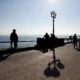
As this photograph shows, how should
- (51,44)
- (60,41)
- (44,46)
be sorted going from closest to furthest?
(44,46)
(51,44)
(60,41)

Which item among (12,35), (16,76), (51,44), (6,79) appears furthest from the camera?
(51,44)

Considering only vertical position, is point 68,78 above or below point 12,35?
below

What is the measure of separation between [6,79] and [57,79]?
188 cm

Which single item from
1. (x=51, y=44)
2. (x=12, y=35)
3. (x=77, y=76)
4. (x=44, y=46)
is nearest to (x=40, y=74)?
(x=77, y=76)

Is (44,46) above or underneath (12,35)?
underneath

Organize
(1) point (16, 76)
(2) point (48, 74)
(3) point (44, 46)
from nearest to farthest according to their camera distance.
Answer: (1) point (16, 76)
(2) point (48, 74)
(3) point (44, 46)

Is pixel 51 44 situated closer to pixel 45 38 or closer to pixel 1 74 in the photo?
pixel 45 38

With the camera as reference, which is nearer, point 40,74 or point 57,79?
point 57,79

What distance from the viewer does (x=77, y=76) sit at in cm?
741

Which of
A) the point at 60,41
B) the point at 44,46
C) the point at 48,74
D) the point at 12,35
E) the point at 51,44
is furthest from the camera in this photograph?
the point at 60,41

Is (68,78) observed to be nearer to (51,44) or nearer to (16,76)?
(16,76)

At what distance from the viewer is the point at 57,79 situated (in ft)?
22.8

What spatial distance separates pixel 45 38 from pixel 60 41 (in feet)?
16.7

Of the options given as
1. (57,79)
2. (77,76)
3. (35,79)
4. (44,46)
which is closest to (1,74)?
(35,79)
